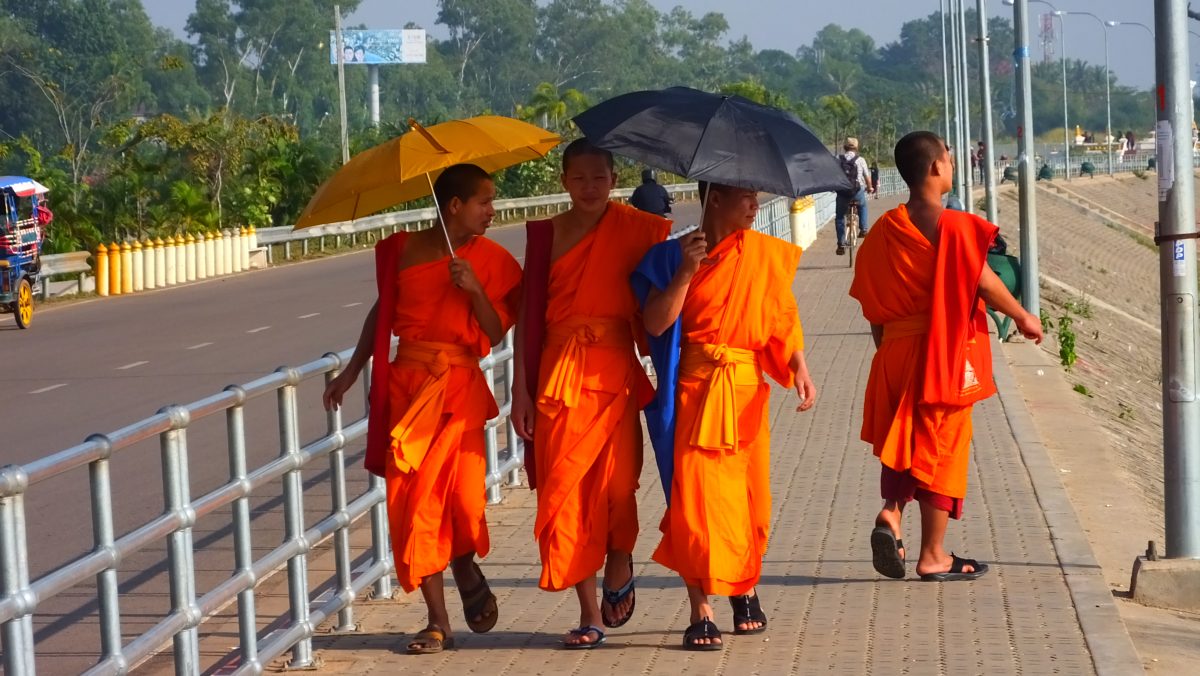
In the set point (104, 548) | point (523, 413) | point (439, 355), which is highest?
point (439, 355)

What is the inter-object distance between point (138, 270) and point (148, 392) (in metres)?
14.3

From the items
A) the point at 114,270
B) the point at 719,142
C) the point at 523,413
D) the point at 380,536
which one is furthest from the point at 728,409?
the point at 114,270

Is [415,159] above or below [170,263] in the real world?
above

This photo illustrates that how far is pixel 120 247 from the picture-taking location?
95.0 ft

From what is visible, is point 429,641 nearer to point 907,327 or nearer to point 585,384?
point 585,384

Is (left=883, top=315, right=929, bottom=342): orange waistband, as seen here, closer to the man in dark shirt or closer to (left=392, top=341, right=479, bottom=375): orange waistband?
(left=392, top=341, right=479, bottom=375): orange waistband

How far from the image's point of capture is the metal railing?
4.07 meters

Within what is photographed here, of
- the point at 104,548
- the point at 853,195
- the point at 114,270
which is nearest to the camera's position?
the point at 104,548

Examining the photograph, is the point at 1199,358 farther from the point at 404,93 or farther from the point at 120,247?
the point at 404,93

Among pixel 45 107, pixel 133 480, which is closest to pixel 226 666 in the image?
pixel 133 480

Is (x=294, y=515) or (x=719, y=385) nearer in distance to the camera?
(x=719, y=385)

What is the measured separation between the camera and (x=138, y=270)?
1140 inches

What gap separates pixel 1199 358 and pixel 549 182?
47.0 metres

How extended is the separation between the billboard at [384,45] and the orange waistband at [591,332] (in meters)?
→ 109
